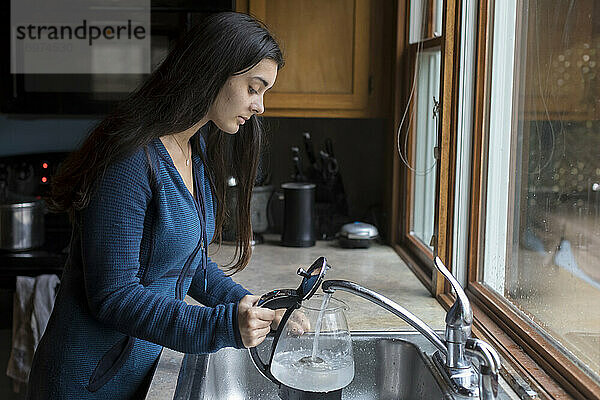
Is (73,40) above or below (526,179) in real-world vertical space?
above

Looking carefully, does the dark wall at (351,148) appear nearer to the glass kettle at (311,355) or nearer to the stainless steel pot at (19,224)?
the stainless steel pot at (19,224)

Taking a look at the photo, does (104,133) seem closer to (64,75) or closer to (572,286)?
(572,286)

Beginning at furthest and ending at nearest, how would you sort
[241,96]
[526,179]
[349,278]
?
1. [349,278]
2. [526,179]
3. [241,96]

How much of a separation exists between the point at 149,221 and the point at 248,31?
0.39 metres

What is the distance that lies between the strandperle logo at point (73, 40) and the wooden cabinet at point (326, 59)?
1.61ft

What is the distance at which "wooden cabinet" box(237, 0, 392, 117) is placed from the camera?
101 inches

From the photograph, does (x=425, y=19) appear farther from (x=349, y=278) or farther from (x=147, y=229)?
(x=147, y=229)

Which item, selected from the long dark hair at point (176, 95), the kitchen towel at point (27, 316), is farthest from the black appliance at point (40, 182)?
the long dark hair at point (176, 95)

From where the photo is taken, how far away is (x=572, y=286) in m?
A: 1.25

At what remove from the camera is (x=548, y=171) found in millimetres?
1344

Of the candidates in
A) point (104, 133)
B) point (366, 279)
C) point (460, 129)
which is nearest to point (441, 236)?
point (460, 129)

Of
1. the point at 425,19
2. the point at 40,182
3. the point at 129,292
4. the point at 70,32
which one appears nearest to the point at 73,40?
the point at 70,32

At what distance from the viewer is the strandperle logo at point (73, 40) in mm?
2709

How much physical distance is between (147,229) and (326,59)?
145 centimetres
